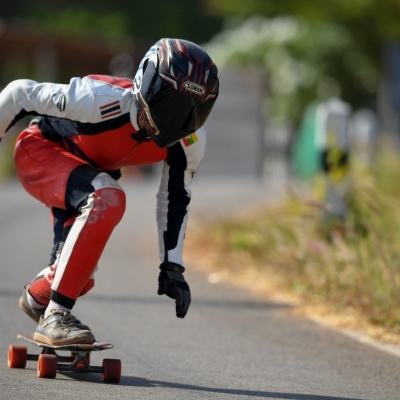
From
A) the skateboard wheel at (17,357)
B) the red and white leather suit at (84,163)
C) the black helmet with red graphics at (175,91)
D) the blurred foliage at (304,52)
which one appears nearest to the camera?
the black helmet with red graphics at (175,91)

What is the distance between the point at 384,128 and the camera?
1469cm

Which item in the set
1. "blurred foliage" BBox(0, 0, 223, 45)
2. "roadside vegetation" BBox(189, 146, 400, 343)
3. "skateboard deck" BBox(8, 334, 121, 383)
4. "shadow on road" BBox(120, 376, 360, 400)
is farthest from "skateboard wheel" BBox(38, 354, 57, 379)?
"blurred foliage" BBox(0, 0, 223, 45)

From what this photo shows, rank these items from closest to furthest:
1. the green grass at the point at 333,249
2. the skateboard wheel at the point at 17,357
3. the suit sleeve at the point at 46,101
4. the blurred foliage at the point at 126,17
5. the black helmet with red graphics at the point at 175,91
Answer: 1. the black helmet with red graphics at the point at 175,91
2. the suit sleeve at the point at 46,101
3. the skateboard wheel at the point at 17,357
4. the green grass at the point at 333,249
5. the blurred foliage at the point at 126,17

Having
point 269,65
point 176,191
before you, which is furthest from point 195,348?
point 269,65

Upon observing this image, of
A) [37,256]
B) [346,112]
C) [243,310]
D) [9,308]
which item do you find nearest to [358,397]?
[243,310]

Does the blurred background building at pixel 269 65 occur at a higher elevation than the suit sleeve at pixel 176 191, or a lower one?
higher

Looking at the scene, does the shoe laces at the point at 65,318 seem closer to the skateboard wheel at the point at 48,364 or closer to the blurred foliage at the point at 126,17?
the skateboard wheel at the point at 48,364

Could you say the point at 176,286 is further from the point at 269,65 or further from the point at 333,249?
the point at 269,65

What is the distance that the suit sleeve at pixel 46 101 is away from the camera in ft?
15.2

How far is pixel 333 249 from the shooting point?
7023 millimetres

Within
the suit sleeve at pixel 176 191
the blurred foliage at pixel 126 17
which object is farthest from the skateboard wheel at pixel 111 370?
the blurred foliage at pixel 126 17

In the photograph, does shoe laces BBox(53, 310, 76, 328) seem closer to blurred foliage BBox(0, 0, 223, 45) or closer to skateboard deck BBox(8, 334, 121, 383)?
skateboard deck BBox(8, 334, 121, 383)

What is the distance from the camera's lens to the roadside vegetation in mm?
6203

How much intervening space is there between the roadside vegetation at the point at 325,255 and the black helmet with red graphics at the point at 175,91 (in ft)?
6.88
